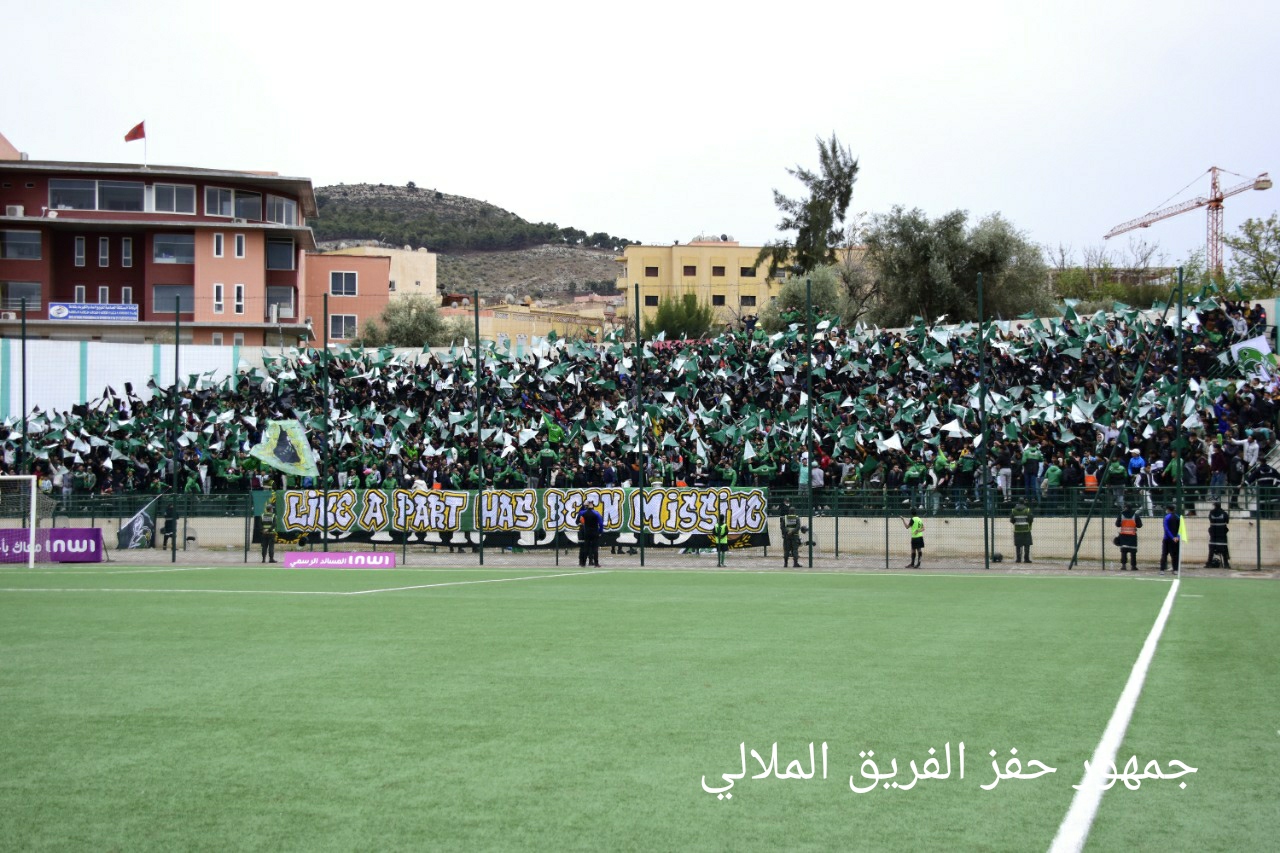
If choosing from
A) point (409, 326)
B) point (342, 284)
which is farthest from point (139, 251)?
point (409, 326)

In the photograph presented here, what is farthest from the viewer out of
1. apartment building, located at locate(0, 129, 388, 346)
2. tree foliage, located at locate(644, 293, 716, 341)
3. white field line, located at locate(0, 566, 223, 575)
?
tree foliage, located at locate(644, 293, 716, 341)

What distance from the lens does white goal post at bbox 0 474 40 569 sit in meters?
36.6

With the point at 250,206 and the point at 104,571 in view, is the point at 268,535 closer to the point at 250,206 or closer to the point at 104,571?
the point at 104,571

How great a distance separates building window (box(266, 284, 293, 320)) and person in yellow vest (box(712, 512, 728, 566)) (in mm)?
47424

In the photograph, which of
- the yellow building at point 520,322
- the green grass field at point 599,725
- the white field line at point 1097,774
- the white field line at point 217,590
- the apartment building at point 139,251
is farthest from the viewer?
the yellow building at point 520,322

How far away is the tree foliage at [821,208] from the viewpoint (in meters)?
84.5

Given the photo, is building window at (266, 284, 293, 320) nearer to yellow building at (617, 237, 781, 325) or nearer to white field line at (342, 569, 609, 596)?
yellow building at (617, 237, 781, 325)

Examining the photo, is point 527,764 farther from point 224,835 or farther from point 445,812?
point 224,835

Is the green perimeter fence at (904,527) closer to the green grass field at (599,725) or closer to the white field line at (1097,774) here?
the green grass field at (599,725)

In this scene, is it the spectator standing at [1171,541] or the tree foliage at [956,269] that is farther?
the tree foliage at [956,269]

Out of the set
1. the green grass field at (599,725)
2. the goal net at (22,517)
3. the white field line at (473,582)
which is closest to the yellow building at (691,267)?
the goal net at (22,517)

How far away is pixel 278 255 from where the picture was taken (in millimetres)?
78625

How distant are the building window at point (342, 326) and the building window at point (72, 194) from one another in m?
19.1

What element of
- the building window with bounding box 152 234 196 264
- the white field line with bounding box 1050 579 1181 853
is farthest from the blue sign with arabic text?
the white field line with bounding box 1050 579 1181 853
